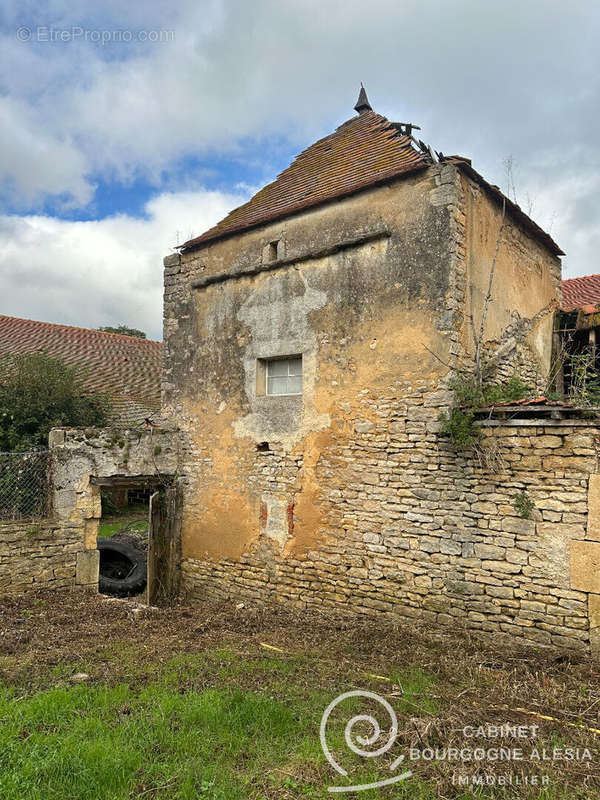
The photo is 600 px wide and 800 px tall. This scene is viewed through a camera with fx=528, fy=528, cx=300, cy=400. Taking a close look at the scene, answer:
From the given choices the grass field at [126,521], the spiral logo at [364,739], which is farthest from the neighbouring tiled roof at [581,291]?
the grass field at [126,521]

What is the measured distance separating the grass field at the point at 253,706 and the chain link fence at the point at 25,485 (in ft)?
5.09

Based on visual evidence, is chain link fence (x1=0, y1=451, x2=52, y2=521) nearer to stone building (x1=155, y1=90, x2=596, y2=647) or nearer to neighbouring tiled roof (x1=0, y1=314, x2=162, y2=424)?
stone building (x1=155, y1=90, x2=596, y2=647)

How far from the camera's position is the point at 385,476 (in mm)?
6934

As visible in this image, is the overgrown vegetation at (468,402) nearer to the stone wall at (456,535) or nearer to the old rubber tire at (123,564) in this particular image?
the stone wall at (456,535)

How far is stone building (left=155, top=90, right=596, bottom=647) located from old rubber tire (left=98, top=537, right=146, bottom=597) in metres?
1.18

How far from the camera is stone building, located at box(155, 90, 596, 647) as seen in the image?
235 inches

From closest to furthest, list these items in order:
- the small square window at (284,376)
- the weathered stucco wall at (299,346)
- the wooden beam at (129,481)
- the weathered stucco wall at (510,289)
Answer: the weathered stucco wall at (299,346), the weathered stucco wall at (510,289), the small square window at (284,376), the wooden beam at (129,481)

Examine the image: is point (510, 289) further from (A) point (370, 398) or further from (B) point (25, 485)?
(B) point (25, 485)

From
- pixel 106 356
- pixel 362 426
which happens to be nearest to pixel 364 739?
pixel 362 426

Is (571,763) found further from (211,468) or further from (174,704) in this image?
(211,468)

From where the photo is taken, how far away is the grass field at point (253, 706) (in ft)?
11.2

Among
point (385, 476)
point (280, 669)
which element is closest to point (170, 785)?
point (280, 669)

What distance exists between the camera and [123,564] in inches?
414

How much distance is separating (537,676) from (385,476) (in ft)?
9.04
